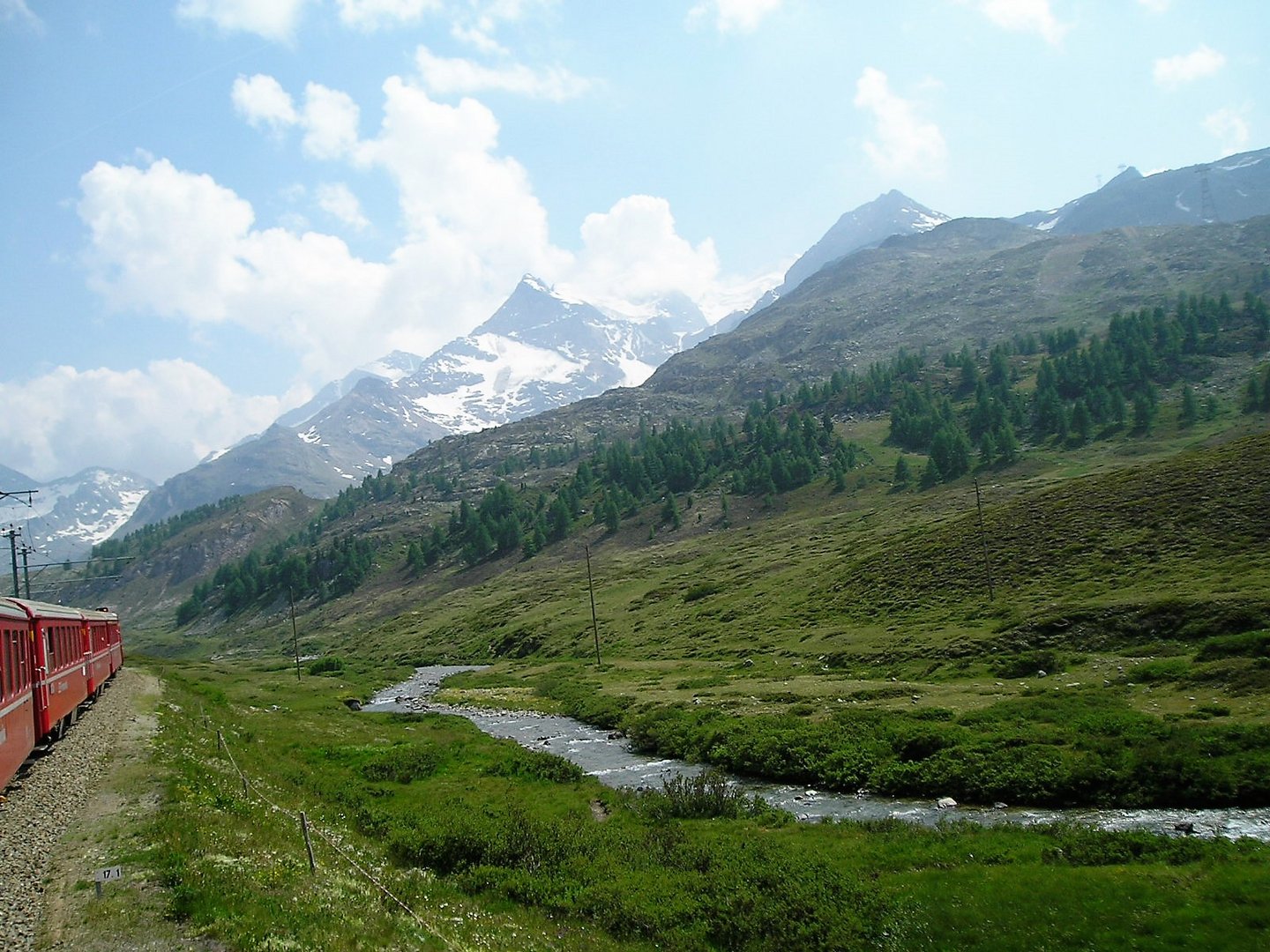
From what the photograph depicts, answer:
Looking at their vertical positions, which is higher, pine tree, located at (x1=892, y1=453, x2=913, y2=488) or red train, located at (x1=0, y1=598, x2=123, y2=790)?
pine tree, located at (x1=892, y1=453, x2=913, y2=488)

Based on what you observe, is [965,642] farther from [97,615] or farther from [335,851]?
[97,615]

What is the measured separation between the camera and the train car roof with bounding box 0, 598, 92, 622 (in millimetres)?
28688

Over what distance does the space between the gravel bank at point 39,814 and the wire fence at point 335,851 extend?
17.3ft

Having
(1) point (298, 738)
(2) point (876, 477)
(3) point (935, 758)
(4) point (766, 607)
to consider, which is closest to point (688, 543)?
(2) point (876, 477)

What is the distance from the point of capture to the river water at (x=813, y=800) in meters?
26.3

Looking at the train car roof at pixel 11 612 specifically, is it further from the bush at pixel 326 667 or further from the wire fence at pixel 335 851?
the bush at pixel 326 667

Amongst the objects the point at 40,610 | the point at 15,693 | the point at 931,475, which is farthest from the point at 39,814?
the point at 931,475

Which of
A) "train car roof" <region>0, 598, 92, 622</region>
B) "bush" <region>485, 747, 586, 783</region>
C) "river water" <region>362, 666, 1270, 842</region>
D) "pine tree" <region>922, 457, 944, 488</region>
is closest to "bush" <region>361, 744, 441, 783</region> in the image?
"bush" <region>485, 747, 586, 783</region>

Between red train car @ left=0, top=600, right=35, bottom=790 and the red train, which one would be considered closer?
red train car @ left=0, top=600, right=35, bottom=790

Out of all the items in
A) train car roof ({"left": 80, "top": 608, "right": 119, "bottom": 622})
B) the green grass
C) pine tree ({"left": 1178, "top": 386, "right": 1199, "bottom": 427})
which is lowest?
the green grass

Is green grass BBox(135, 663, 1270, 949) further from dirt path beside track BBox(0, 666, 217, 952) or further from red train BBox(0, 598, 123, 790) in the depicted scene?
red train BBox(0, 598, 123, 790)

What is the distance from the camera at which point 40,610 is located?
32.5 m

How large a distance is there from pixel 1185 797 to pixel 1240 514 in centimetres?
5368

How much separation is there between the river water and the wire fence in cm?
1849
